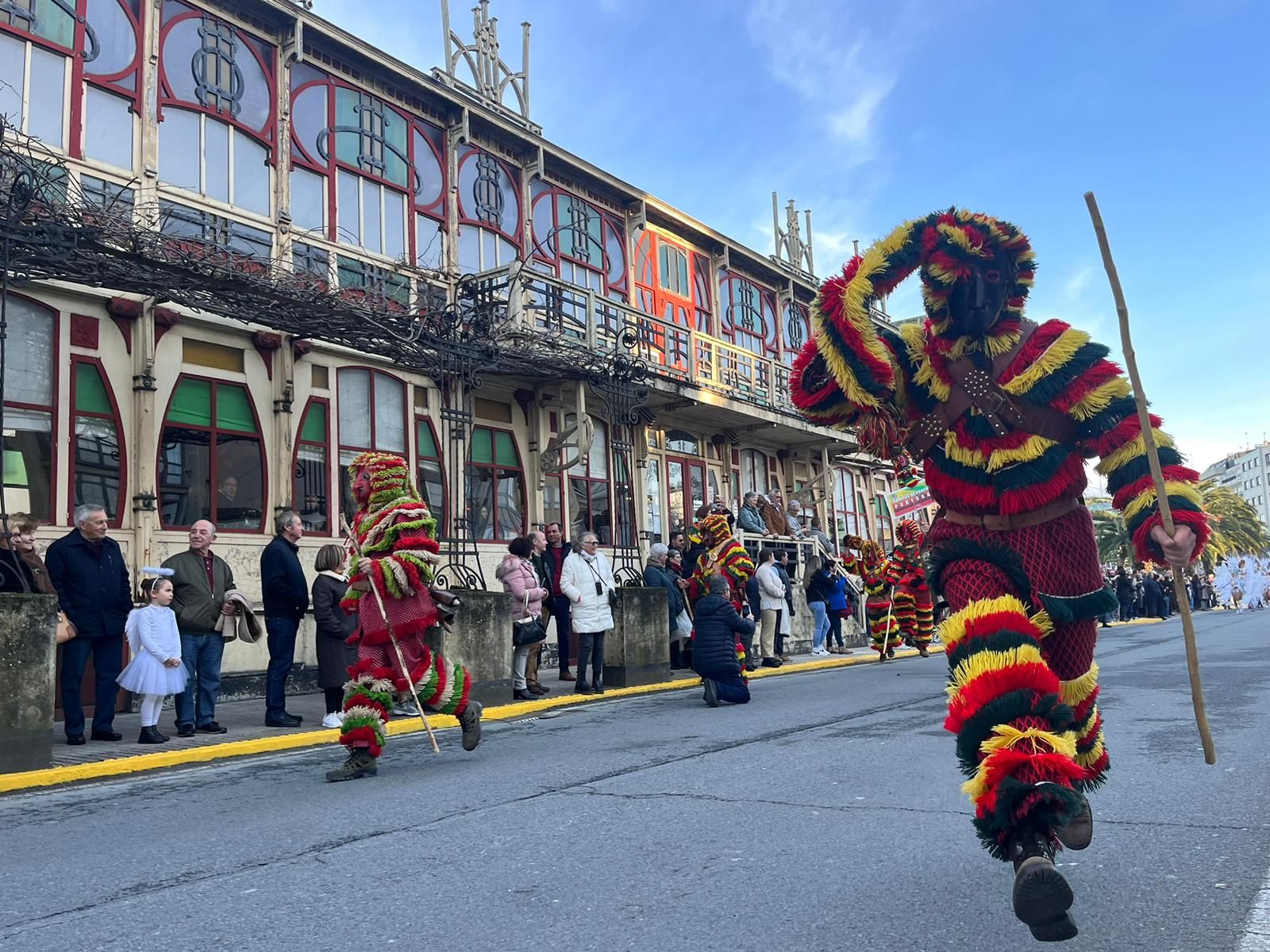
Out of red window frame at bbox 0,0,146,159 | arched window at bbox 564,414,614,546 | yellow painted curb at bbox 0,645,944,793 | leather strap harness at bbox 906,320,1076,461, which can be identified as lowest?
yellow painted curb at bbox 0,645,944,793

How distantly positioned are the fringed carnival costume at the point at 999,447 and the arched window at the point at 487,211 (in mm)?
14127

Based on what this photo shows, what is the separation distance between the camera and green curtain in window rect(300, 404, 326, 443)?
569 inches

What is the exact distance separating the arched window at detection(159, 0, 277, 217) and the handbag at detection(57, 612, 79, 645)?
259 inches

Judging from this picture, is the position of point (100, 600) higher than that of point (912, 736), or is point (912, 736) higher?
point (100, 600)

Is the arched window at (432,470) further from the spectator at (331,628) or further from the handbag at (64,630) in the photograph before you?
the handbag at (64,630)

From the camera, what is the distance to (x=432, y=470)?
16.3 meters

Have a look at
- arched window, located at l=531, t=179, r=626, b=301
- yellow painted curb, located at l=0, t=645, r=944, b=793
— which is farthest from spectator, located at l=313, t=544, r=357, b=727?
arched window, located at l=531, t=179, r=626, b=301

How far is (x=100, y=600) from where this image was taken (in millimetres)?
8852

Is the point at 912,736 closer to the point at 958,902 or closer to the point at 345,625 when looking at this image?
the point at 958,902

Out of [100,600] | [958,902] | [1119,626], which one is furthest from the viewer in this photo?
[1119,626]

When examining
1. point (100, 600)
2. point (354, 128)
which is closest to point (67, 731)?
point (100, 600)

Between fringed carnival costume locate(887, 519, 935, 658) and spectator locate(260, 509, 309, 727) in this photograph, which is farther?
fringed carnival costume locate(887, 519, 935, 658)

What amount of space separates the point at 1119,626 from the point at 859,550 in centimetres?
1443

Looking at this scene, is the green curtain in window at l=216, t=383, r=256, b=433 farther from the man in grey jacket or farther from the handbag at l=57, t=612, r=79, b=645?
the handbag at l=57, t=612, r=79, b=645
